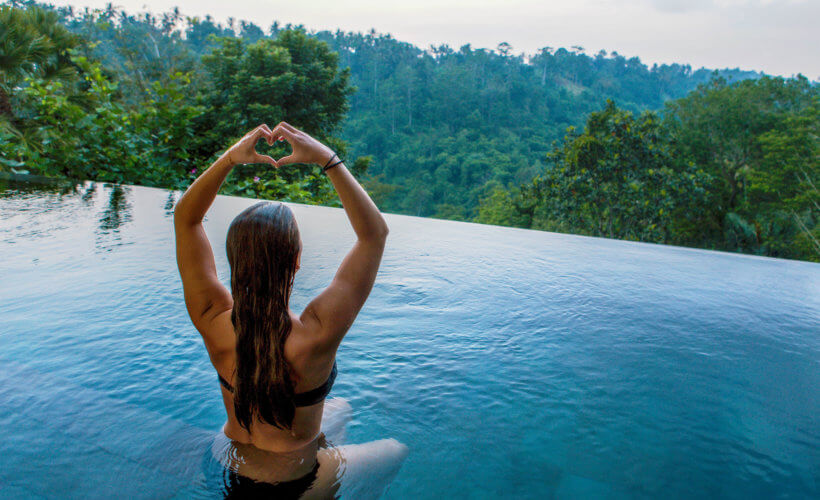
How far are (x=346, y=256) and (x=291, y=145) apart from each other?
24 cm

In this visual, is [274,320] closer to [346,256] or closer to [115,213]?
[346,256]

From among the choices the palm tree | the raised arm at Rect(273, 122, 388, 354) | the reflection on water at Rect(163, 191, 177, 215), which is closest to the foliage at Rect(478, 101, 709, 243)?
the palm tree

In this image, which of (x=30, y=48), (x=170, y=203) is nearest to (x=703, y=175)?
(x=170, y=203)

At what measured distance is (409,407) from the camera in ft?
4.82

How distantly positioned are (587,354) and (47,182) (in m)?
5.69

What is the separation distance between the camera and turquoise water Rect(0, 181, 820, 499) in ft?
3.79

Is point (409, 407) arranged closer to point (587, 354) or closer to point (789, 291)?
point (587, 354)

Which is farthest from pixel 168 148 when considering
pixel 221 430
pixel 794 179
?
pixel 794 179

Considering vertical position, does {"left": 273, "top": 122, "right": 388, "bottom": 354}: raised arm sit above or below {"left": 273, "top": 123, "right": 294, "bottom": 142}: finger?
below

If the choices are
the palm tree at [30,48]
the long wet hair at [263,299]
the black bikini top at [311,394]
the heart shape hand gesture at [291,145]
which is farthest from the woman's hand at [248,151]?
the palm tree at [30,48]

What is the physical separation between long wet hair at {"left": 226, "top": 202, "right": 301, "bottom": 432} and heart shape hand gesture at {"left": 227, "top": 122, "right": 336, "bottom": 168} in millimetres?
101

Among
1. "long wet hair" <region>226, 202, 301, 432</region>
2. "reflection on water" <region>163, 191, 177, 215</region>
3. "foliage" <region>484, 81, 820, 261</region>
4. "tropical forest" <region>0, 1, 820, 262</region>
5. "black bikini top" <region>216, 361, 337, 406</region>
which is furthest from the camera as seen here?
"foliage" <region>484, 81, 820, 261</region>

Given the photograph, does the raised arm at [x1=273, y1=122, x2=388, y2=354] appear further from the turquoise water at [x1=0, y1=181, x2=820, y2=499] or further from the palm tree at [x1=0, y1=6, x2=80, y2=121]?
the palm tree at [x1=0, y1=6, x2=80, y2=121]

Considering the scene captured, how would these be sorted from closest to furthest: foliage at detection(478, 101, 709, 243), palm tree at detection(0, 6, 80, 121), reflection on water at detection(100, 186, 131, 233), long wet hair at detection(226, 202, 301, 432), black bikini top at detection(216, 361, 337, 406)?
long wet hair at detection(226, 202, 301, 432), black bikini top at detection(216, 361, 337, 406), reflection on water at detection(100, 186, 131, 233), palm tree at detection(0, 6, 80, 121), foliage at detection(478, 101, 709, 243)
